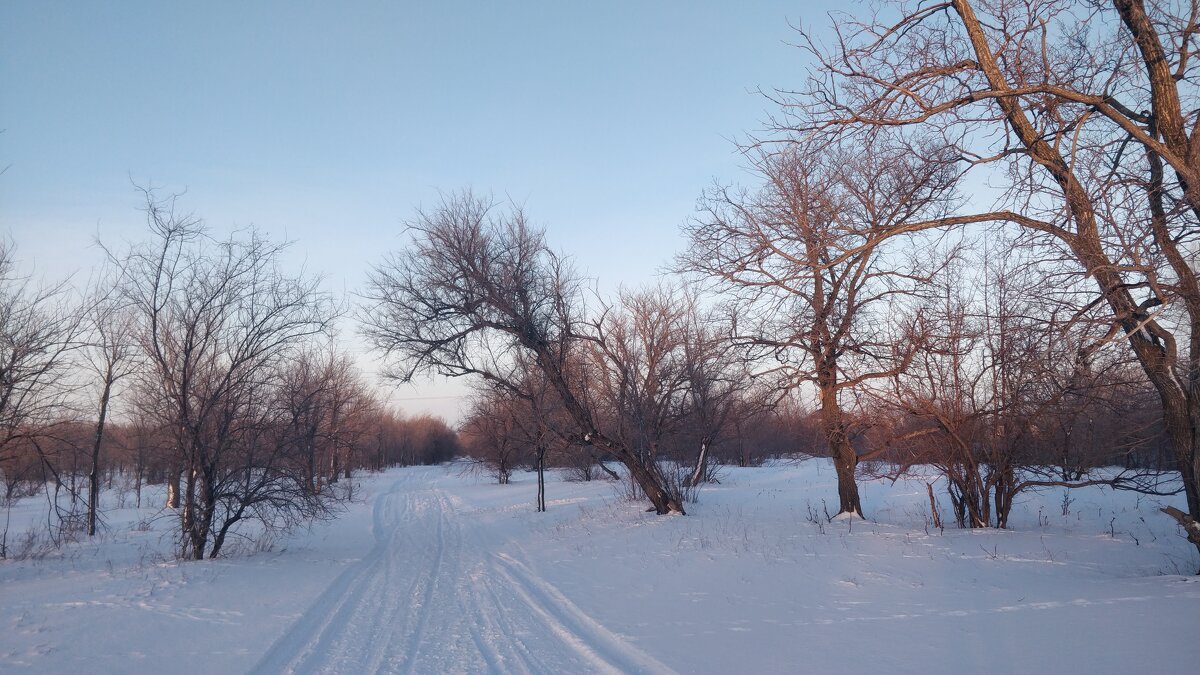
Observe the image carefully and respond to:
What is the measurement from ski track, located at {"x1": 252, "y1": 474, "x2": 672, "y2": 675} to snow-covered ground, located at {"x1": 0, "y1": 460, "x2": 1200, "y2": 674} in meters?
0.04

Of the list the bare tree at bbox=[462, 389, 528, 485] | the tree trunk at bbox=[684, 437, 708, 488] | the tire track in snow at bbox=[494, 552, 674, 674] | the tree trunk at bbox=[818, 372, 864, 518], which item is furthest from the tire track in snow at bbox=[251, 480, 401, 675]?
the bare tree at bbox=[462, 389, 528, 485]

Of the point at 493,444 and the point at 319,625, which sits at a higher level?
the point at 493,444

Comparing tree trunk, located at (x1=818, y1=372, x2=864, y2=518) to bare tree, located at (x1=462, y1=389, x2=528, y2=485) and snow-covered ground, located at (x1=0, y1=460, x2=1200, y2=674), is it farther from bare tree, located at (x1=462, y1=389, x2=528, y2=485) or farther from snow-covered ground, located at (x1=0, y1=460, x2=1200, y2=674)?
bare tree, located at (x1=462, y1=389, x2=528, y2=485)

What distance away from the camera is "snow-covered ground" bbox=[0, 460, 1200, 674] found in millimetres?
6586

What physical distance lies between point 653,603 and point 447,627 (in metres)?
2.66

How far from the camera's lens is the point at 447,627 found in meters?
8.42

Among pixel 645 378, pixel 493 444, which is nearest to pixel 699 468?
pixel 645 378

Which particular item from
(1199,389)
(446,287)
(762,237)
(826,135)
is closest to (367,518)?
(446,287)

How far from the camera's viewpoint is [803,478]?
34.6m

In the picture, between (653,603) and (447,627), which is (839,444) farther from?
(447,627)

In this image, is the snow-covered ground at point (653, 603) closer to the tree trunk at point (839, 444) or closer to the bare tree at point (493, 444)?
the tree trunk at point (839, 444)

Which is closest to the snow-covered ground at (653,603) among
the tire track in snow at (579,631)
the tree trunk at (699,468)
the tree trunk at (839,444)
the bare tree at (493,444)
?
the tire track in snow at (579,631)

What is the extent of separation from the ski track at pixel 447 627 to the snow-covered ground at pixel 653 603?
0.04 m

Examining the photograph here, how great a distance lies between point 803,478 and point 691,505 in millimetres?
15664
